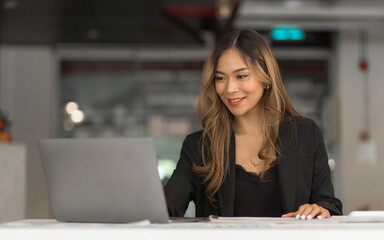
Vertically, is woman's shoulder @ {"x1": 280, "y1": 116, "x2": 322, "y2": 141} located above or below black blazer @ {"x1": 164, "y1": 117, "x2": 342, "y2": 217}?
above

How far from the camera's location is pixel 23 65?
7957 mm

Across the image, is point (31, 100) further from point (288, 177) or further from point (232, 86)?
point (288, 177)

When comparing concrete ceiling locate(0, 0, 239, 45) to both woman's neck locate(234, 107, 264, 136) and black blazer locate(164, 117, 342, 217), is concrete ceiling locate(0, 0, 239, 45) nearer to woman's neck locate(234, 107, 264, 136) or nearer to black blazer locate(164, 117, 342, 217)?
woman's neck locate(234, 107, 264, 136)

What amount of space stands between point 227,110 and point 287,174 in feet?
1.35

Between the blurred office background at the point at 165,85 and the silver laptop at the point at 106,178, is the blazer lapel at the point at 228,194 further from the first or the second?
the blurred office background at the point at 165,85

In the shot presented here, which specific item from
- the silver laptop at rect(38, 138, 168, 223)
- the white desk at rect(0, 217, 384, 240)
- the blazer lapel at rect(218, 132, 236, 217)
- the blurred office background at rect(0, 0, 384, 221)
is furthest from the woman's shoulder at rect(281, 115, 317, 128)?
the blurred office background at rect(0, 0, 384, 221)

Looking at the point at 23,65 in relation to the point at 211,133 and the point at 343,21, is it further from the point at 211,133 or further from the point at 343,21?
the point at 211,133

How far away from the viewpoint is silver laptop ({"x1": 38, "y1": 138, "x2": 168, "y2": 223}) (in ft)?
5.50

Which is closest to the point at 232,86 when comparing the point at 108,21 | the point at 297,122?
the point at 297,122

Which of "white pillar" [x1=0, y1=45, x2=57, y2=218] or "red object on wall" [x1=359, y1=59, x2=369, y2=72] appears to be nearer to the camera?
"red object on wall" [x1=359, y1=59, x2=369, y2=72]

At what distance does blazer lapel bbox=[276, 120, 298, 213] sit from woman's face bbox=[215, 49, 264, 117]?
0.72ft

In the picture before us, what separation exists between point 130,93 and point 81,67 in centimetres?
73

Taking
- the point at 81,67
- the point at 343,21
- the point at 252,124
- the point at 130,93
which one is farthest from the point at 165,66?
the point at 252,124
